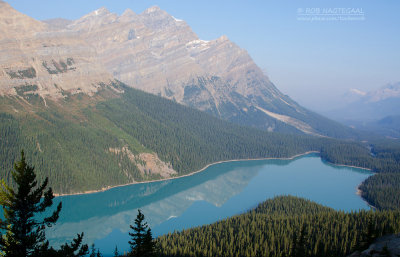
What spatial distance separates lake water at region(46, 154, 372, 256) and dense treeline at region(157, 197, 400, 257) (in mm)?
22123

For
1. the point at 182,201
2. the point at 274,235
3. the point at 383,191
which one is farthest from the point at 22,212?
the point at 383,191

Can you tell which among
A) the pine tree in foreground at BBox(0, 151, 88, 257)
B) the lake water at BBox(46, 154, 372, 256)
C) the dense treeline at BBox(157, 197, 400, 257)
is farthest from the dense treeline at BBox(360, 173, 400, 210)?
the pine tree in foreground at BBox(0, 151, 88, 257)

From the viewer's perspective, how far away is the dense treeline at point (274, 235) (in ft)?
256

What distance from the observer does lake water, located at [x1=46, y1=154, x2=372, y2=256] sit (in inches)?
4424

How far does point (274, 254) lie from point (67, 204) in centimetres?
8396

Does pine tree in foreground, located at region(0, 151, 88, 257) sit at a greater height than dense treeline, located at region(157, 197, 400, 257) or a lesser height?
greater

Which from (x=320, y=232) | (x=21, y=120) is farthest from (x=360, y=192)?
(x=21, y=120)

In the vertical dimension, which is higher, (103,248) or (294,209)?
(294,209)

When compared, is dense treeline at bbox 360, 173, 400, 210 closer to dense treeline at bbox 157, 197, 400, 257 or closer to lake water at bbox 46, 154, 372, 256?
lake water at bbox 46, 154, 372, 256

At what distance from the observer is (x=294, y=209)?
11644 centimetres

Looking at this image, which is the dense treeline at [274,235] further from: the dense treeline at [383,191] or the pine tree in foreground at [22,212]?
the pine tree in foreground at [22,212]

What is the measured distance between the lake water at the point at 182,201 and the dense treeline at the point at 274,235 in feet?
72.6

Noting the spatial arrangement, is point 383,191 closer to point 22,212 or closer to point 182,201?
point 182,201

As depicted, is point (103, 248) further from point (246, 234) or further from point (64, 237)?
point (246, 234)
